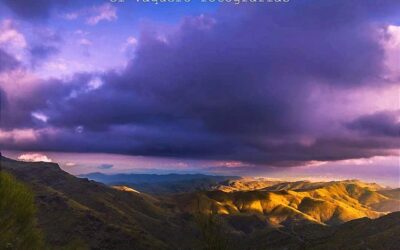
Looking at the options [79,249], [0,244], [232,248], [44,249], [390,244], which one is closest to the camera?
[232,248]

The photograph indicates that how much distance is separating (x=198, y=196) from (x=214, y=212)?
1812mm

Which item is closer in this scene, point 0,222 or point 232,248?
point 232,248

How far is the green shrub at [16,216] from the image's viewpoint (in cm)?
4437

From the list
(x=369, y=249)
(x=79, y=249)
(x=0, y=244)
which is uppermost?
(x=0, y=244)

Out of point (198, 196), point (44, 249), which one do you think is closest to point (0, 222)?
point (44, 249)

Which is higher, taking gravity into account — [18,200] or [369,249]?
[18,200]

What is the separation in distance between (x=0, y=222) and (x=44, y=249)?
915 centimetres

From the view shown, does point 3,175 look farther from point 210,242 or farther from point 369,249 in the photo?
point 369,249

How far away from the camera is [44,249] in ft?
171

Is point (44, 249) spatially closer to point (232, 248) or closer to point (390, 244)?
point (232, 248)

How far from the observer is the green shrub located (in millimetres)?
44366

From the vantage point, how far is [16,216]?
46.4 metres

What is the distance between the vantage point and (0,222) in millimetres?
44375

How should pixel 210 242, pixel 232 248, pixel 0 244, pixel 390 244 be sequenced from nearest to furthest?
1. pixel 210 242
2. pixel 232 248
3. pixel 0 244
4. pixel 390 244
